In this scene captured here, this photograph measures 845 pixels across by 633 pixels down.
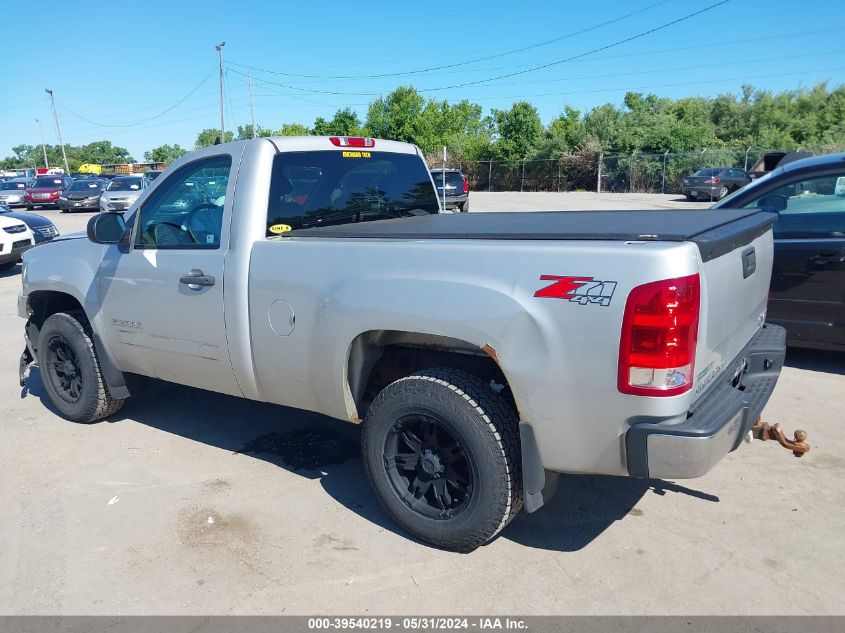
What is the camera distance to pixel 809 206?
5742mm

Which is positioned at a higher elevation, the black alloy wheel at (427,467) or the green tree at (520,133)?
the green tree at (520,133)

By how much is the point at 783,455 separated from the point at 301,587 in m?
3.09

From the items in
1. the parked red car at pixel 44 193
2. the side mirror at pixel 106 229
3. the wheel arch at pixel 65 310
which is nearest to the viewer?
the side mirror at pixel 106 229

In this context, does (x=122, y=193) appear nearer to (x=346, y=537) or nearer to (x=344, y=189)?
(x=344, y=189)

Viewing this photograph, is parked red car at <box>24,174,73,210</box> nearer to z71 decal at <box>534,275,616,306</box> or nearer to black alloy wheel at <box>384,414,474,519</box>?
black alloy wheel at <box>384,414,474,519</box>

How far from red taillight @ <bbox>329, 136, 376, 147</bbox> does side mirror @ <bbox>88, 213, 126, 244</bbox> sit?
4.87ft

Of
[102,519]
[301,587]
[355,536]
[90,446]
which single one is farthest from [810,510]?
[90,446]

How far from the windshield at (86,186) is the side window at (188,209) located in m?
30.7

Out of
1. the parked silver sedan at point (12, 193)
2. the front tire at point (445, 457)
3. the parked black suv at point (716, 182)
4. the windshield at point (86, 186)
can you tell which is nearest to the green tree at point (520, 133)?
the parked black suv at point (716, 182)

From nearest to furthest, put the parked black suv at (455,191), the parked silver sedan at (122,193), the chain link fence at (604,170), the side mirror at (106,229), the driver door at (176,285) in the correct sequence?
the driver door at (176,285), the side mirror at (106,229), the parked silver sedan at (122,193), the parked black suv at (455,191), the chain link fence at (604,170)

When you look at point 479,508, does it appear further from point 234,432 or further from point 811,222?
point 811,222

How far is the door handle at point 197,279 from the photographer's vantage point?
12.8 ft

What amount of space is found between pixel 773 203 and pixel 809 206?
283 mm
